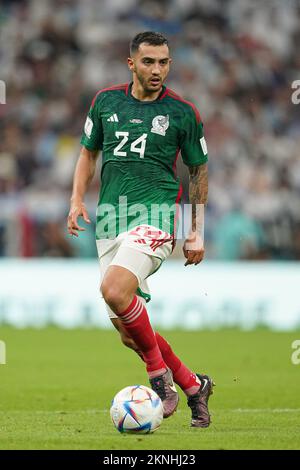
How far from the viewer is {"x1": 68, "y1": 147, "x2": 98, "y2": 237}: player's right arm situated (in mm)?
7211

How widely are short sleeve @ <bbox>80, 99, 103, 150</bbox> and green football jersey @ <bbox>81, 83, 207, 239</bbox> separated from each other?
0.09 meters

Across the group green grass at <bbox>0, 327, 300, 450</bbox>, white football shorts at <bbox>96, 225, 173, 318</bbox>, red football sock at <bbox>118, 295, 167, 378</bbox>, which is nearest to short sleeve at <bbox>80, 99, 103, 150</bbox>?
white football shorts at <bbox>96, 225, 173, 318</bbox>

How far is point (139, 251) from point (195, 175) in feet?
2.64

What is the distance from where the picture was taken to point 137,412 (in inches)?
264

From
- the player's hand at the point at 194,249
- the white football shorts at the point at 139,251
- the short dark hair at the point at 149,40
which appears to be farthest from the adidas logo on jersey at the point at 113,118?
the player's hand at the point at 194,249

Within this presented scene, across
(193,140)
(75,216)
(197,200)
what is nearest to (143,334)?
(75,216)

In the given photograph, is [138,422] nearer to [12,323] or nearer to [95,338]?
[95,338]

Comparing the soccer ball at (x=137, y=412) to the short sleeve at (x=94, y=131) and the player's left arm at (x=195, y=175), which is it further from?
the short sleeve at (x=94, y=131)

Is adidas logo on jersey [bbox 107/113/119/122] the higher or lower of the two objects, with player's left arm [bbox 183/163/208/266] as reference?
higher

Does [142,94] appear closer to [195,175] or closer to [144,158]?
[144,158]

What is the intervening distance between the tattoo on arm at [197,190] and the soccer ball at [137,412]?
125cm

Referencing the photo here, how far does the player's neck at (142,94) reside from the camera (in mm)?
7391

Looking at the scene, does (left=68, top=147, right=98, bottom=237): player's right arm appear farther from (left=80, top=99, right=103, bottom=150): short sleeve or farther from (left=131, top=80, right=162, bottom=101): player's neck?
(left=131, top=80, right=162, bottom=101): player's neck
